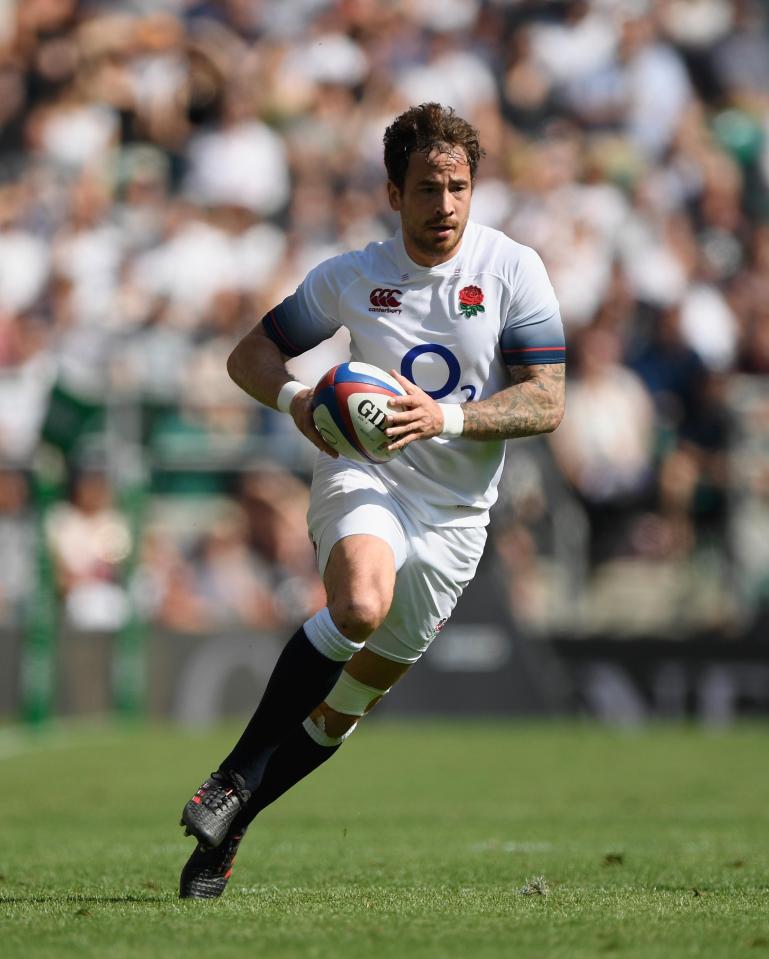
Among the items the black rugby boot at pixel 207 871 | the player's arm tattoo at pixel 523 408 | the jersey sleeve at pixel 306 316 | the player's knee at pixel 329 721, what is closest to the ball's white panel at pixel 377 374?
the player's arm tattoo at pixel 523 408

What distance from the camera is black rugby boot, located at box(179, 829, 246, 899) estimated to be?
16.3 feet

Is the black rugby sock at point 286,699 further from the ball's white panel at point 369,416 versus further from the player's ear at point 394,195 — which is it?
the player's ear at point 394,195

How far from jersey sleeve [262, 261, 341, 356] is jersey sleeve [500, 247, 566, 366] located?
23.9 inches

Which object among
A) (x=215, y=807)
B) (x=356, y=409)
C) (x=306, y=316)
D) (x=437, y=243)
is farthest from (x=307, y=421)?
(x=215, y=807)

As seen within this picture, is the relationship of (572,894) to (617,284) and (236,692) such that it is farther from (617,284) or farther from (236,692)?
(617,284)

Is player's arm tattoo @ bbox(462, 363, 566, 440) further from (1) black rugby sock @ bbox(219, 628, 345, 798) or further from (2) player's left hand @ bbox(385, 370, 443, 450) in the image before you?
(1) black rugby sock @ bbox(219, 628, 345, 798)

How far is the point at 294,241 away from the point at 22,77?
195 inches

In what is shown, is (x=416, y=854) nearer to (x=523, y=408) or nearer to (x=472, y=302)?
(x=523, y=408)

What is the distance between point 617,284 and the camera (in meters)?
16.9

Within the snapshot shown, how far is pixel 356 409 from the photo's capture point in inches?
Result: 196

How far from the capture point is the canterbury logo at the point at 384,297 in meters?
5.55

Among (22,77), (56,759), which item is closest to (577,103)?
(22,77)

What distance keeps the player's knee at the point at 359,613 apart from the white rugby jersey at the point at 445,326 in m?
0.61

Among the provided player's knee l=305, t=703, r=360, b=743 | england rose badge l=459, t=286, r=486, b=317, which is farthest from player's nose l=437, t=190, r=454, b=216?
player's knee l=305, t=703, r=360, b=743
